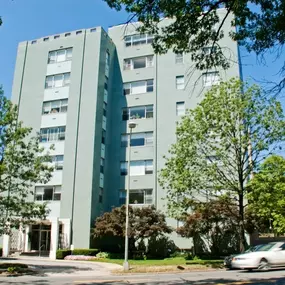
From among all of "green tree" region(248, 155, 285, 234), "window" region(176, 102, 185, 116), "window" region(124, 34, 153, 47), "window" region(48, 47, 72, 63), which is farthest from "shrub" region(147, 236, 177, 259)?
"window" region(124, 34, 153, 47)

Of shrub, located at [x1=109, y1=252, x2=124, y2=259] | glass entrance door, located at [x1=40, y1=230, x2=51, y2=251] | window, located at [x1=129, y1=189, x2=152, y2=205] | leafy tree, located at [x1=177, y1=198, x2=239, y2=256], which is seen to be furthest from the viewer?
window, located at [x1=129, y1=189, x2=152, y2=205]

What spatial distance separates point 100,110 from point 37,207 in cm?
1824

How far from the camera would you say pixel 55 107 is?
126ft

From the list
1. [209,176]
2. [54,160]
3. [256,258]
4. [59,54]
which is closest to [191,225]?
[209,176]

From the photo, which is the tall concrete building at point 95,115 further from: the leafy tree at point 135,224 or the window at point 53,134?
the leafy tree at point 135,224

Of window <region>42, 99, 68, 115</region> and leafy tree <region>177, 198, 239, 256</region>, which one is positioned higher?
window <region>42, 99, 68, 115</region>

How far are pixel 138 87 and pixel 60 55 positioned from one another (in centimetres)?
918

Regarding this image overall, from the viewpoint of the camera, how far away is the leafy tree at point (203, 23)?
22.8 feet

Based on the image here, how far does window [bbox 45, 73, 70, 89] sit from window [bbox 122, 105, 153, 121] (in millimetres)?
6924

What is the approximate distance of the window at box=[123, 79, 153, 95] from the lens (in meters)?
40.0

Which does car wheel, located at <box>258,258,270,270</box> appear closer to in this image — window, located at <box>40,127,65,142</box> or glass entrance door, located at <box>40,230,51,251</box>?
glass entrance door, located at <box>40,230,51,251</box>

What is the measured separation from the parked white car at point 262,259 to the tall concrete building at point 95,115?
1590cm

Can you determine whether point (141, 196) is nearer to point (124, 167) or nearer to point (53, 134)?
point (124, 167)

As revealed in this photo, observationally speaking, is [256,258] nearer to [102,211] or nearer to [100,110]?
[102,211]
